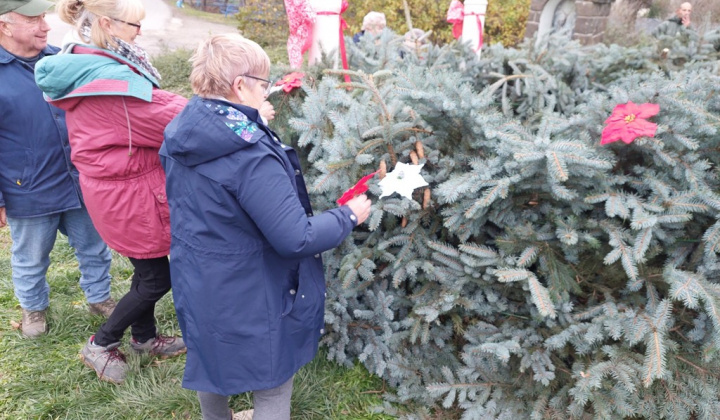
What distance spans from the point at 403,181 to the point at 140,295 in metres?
1.45

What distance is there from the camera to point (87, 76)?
6.90 feet

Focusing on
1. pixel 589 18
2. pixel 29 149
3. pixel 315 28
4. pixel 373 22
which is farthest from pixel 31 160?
pixel 589 18

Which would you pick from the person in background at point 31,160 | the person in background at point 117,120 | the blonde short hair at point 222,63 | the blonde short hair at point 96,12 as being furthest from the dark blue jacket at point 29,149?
the blonde short hair at point 222,63

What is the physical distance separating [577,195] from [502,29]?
10390 millimetres

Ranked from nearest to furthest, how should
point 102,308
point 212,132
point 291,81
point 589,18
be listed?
point 212,132 → point 291,81 → point 102,308 → point 589,18

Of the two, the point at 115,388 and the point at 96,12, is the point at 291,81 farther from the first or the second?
the point at 115,388

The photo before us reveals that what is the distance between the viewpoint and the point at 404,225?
2416 millimetres

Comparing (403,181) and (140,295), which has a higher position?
(403,181)

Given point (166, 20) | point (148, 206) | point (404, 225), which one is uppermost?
point (148, 206)

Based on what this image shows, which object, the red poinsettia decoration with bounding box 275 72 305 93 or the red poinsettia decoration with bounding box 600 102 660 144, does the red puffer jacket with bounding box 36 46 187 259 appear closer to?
the red poinsettia decoration with bounding box 275 72 305 93

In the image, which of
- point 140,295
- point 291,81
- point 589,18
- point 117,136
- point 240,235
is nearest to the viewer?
point 240,235

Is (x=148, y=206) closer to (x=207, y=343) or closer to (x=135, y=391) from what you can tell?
(x=207, y=343)

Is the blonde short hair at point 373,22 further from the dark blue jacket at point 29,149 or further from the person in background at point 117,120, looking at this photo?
the person in background at point 117,120

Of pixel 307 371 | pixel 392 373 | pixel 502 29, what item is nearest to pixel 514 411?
pixel 392 373
